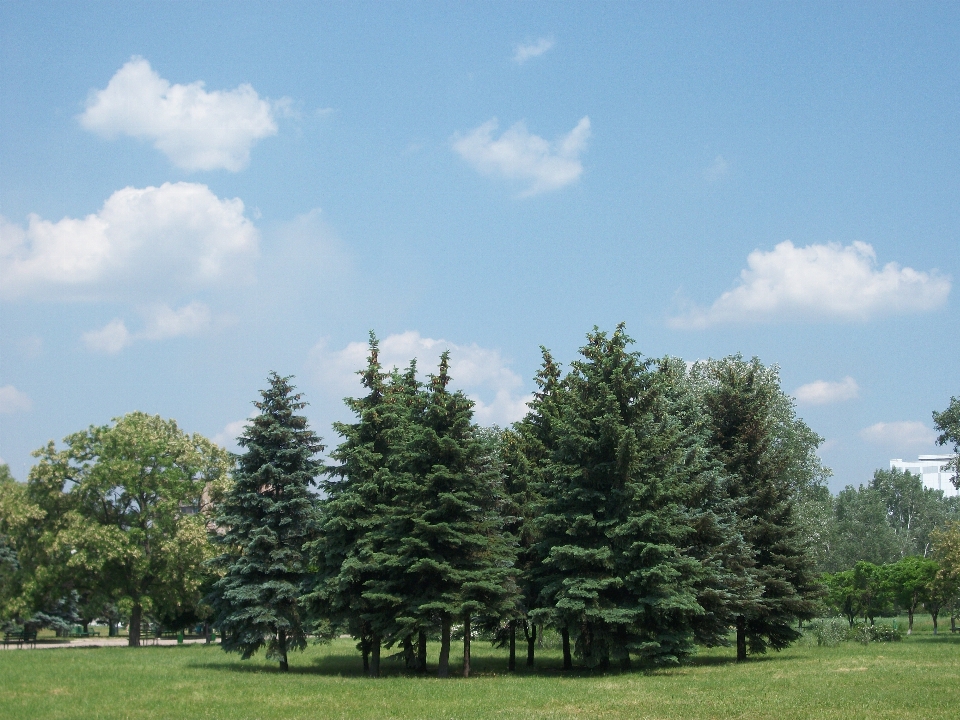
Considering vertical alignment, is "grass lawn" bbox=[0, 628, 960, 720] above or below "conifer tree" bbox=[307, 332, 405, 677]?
below

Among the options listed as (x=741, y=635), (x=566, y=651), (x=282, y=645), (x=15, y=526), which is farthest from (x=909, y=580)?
(x=15, y=526)

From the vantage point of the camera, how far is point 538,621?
110 ft

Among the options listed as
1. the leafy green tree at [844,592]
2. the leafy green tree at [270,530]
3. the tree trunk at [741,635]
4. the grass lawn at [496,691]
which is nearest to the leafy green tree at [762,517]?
the tree trunk at [741,635]

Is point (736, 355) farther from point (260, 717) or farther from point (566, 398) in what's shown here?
point (260, 717)

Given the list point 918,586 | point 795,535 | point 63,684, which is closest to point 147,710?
point 63,684

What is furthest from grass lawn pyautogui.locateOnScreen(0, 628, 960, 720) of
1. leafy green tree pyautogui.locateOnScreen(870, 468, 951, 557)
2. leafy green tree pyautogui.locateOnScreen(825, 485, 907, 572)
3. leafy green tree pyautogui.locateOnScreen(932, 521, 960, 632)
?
leafy green tree pyautogui.locateOnScreen(870, 468, 951, 557)

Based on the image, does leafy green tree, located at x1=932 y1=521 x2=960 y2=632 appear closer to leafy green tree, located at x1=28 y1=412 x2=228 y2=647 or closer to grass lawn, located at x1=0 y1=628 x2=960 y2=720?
grass lawn, located at x1=0 y1=628 x2=960 y2=720

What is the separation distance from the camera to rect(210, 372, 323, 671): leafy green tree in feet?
122

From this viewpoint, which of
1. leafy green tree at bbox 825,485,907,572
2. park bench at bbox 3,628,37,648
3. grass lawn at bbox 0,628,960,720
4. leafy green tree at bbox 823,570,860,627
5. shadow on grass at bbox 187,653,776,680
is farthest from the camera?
leafy green tree at bbox 825,485,907,572

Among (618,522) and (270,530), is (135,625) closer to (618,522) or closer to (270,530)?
(270,530)

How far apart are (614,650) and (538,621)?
122 inches

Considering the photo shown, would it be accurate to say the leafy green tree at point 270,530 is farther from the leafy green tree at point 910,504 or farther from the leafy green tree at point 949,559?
the leafy green tree at point 910,504

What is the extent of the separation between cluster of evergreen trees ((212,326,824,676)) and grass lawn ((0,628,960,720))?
214 cm

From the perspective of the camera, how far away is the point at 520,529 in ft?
124
